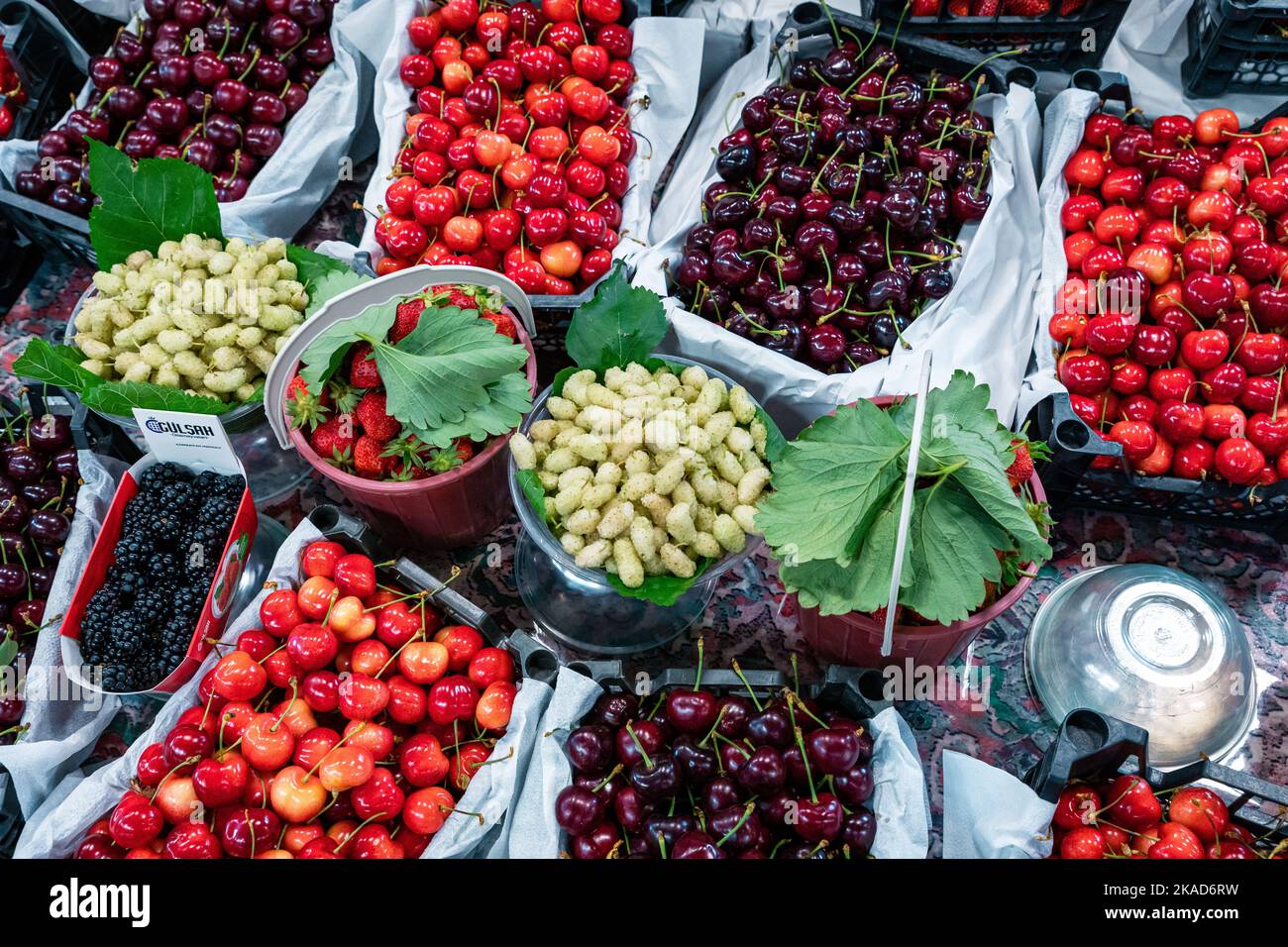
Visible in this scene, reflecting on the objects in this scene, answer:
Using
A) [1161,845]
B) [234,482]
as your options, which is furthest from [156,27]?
[1161,845]

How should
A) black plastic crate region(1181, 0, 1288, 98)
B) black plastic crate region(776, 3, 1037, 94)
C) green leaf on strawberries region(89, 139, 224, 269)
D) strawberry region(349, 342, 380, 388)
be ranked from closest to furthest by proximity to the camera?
strawberry region(349, 342, 380, 388) → green leaf on strawberries region(89, 139, 224, 269) → black plastic crate region(1181, 0, 1288, 98) → black plastic crate region(776, 3, 1037, 94)

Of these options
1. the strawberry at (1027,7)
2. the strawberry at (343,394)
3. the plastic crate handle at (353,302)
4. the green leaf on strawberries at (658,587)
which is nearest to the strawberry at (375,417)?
the strawberry at (343,394)

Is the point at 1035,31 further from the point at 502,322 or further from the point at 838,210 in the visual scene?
the point at 502,322

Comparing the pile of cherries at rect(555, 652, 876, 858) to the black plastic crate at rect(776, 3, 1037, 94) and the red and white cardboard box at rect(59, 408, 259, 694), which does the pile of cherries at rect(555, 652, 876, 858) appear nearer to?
the red and white cardboard box at rect(59, 408, 259, 694)

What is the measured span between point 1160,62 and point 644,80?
3.91 ft

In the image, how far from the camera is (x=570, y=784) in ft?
4.54

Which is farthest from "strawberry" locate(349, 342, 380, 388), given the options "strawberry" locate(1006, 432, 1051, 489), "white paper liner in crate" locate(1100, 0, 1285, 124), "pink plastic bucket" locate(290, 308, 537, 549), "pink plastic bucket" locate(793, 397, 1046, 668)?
"white paper liner in crate" locate(1100, 0, 1285, 124)

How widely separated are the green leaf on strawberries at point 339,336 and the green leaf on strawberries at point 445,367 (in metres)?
0.02

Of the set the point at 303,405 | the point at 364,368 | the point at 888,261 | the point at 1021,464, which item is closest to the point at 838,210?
the point at 888,261

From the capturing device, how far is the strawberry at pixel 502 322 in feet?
5.35

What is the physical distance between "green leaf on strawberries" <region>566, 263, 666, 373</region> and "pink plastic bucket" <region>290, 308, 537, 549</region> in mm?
112

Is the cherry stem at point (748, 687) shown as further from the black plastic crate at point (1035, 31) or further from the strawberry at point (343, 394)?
the black plastic crate at point (1035, 31)

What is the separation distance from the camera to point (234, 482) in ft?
5.34

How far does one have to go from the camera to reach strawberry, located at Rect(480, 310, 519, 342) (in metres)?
1.63
